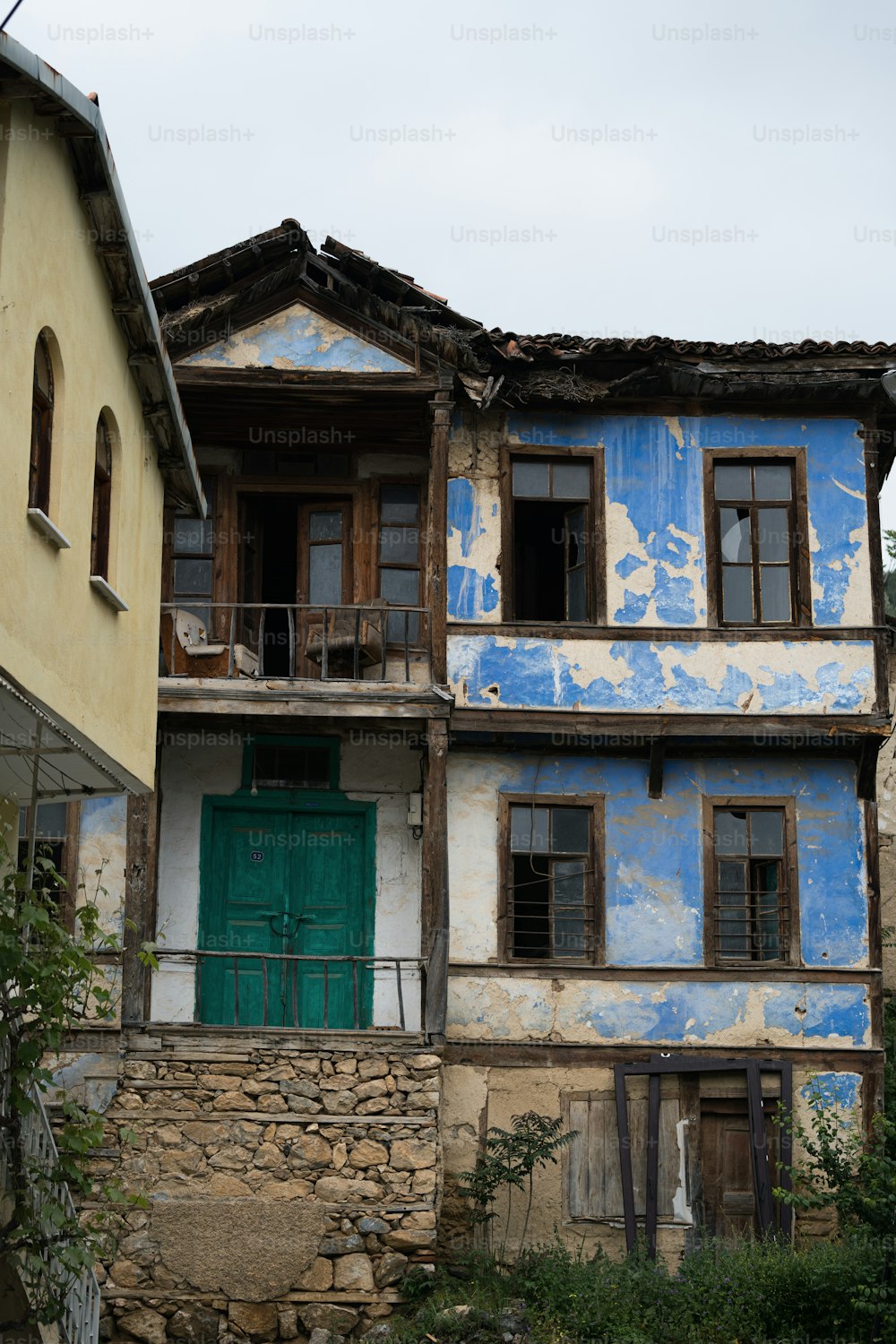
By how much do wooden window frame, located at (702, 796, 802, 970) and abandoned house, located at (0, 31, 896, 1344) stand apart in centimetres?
3

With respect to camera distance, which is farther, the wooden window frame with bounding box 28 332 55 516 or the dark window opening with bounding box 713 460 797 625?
the dark window opening with bounding box 713 460 797 625

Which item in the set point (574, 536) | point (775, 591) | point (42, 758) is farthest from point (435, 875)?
point (42, 758)

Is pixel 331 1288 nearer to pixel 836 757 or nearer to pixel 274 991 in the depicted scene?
pixel 274 991

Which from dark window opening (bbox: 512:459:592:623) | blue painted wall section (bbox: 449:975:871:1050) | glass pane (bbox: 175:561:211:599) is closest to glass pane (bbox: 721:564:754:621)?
dark window opening (bbox: 512:459:592:623)

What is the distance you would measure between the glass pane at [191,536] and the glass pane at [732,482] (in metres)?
5.16

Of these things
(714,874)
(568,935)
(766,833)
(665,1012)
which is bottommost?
(665,1012)

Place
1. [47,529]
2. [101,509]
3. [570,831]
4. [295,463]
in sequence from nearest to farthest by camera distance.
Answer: [47,529]
[101,509]
[570,831]
[295,463]

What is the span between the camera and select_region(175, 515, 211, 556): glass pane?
17.1 m

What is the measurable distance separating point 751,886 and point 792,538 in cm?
346

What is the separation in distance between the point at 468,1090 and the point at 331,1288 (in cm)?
251

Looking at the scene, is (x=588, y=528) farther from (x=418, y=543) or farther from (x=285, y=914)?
(x=285, y=914)

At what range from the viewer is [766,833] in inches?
642

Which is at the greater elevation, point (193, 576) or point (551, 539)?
point (551, 539)

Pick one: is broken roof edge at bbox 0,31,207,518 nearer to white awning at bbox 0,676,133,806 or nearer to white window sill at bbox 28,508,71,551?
white window sill at bbox 28,508,71,551
